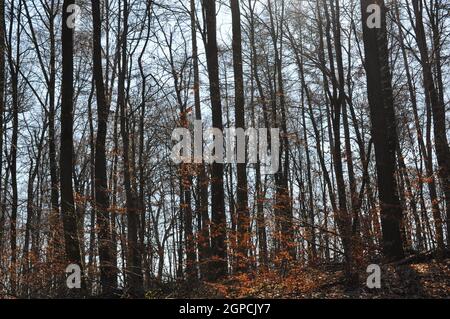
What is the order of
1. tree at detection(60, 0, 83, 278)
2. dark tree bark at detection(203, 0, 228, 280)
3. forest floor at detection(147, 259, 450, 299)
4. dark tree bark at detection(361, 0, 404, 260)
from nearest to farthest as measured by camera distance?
forest floor at detection(147, 259, 450, 299) < dark tree bark at detection(361, 0, 404, 260) < tree at detection(60, 0, 83, 278) < dark tree bark at detection(203, 0, 228, 280)

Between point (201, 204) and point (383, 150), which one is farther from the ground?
point (383, 150)

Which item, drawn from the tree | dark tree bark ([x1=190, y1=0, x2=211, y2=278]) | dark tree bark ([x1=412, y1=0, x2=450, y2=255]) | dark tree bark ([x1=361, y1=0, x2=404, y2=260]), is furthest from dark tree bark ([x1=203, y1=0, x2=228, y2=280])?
dark tree bark ([x1=412, y1=0, x2=450, y2=255])

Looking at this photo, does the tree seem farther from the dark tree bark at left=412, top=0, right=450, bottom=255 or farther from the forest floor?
the dark tree bark at left=412, top=0, right=450, bottom=255

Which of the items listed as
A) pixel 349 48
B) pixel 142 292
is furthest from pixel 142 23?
pixel 142 292

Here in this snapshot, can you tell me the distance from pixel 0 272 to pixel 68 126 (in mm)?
3833

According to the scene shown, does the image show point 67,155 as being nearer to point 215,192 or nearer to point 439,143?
point 215,192

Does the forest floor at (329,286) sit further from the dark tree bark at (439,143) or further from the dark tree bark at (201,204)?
the dark tree bark at (201,204)

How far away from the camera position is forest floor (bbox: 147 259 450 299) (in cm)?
746

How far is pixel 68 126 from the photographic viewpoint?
35.5 feet

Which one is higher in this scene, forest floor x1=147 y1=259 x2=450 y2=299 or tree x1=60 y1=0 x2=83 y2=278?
tree x1=60 y1=0 x2=83 y2=278

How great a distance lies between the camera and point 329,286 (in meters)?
8.39

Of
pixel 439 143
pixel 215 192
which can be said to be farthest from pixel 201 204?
pixel 439 143
